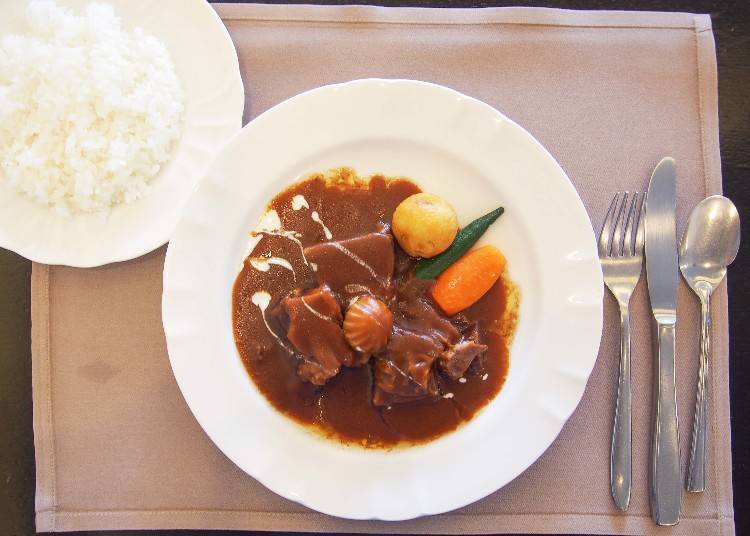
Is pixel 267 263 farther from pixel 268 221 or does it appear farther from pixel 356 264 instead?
pixel 356 264

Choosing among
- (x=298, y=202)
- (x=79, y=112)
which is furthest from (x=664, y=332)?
(x=79, y=112)

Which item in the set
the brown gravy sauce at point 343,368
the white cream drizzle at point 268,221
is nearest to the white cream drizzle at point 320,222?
the brown gravy sauce at point 343,368

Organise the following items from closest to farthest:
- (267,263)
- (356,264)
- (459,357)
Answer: (459,357)
(356,264)
(267,263)

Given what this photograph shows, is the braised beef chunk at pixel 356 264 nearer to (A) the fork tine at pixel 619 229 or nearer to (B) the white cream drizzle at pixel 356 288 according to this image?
(B) the white cream drizzle at pixel 356 288

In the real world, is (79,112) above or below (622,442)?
above


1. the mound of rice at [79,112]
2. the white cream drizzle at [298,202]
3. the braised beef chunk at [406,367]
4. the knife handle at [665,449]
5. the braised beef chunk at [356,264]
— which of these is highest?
the mound of rice at [79,112]

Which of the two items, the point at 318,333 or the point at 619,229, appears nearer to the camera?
the point at 318,333

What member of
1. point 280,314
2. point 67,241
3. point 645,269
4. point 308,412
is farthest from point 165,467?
point 645,269

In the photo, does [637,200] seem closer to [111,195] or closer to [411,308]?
[411,308]
